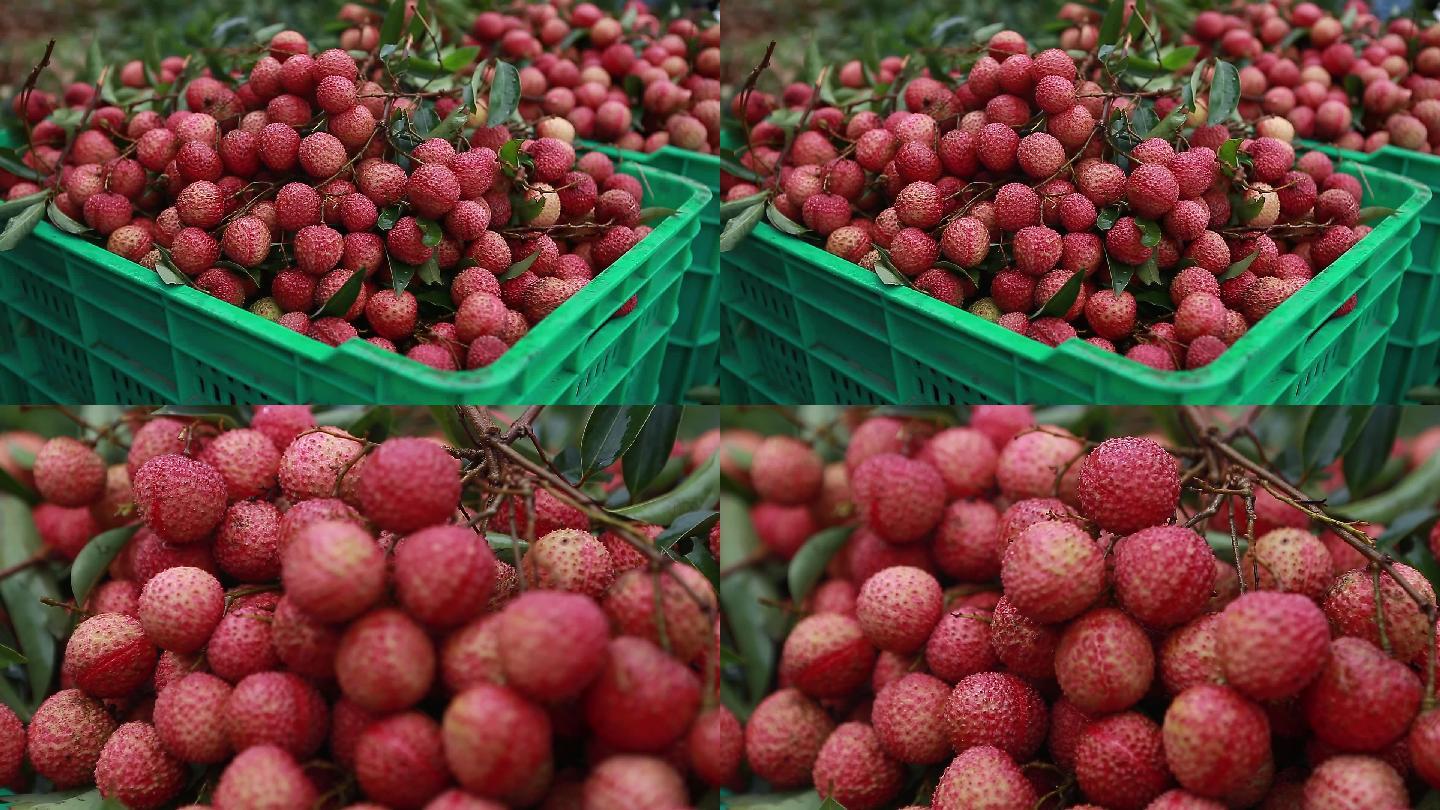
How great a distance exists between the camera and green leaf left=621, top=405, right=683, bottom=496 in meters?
1.26

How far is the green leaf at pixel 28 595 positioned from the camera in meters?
1.33

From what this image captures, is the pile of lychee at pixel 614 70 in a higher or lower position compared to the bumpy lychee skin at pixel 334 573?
lower

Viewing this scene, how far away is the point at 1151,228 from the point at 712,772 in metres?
1.12

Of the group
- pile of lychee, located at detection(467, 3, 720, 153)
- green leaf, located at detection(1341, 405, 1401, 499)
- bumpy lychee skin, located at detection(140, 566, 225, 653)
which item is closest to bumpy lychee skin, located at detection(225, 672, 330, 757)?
bumpy lychee skin, located at detection(140, 566, 225, 653)

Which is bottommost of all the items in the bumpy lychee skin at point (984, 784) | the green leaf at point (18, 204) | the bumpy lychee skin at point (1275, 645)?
the bumpy lychee skin at point (984, 784)

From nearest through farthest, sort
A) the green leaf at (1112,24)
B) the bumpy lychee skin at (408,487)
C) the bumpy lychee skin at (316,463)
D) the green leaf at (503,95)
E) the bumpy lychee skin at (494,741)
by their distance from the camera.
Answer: the bumpy lychee skin at (494,741), the bumpy lychee skin at (408,487), the bumpy lychee skin at (316,463), the green leaf at (503,95), the green leaf at (1112,24)

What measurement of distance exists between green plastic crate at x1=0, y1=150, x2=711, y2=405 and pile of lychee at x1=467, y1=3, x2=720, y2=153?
26cm

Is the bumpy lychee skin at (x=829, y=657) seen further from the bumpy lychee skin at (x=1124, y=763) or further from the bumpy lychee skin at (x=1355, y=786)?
the bumpy lychee skin at (x=1355, y=786)

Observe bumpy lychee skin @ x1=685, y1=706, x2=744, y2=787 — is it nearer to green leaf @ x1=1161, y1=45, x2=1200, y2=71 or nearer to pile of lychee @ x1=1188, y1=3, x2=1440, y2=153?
green leaf @ x1=1161, y1=45, x2=1200, y2=71

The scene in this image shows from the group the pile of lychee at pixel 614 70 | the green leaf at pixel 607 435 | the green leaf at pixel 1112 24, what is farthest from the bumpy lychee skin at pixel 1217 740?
the pile of lychee at pixel 614 70

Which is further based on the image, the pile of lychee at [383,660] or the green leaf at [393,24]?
the green leaf at [393,24]

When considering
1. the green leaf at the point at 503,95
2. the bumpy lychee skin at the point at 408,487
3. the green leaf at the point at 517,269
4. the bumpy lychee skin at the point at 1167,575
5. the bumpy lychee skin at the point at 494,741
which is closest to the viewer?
the bumpy lychee skin at the point at 494,741

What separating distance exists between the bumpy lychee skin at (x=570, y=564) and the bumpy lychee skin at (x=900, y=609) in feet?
1.33

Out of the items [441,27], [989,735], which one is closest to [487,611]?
[989,735]
